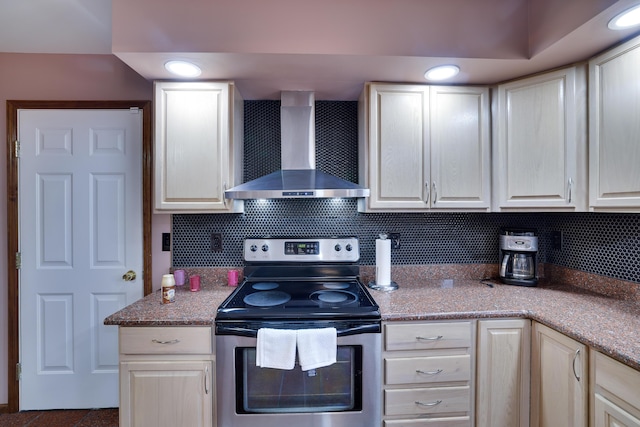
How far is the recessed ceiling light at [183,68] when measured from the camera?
152cm

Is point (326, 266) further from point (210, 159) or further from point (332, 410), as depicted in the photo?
point (210, 159)

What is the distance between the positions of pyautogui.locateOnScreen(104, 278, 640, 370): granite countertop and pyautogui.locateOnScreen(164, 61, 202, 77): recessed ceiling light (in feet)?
4.18

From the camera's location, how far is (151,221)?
198 centimetres

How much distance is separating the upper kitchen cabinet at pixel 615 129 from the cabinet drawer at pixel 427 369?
1048 mm

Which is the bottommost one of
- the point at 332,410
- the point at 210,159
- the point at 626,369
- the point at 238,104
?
the point at 332,410

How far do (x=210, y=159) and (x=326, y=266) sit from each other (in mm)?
1004

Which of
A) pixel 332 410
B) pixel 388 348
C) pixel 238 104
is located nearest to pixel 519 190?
pixel 388 348

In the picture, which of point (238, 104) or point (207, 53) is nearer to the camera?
point (207, 53)

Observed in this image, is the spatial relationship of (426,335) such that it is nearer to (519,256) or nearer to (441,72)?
(519,256)

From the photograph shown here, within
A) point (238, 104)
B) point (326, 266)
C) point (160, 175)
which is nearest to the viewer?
point (160, 175)

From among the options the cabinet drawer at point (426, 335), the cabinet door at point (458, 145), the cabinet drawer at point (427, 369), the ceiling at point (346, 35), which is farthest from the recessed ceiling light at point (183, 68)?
the cabinet drawer at point (427, 369)

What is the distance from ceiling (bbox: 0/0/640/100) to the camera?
1.42 meters

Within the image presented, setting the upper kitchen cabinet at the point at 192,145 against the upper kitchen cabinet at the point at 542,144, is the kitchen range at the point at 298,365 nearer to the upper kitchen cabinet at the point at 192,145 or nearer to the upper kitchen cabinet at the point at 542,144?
the upper kitchen cabinet at the point at 192,145

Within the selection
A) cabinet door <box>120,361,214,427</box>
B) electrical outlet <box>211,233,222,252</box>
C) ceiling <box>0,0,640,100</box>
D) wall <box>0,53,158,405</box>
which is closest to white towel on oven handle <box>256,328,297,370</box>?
cabinet door <box>120,361,214,427</box>
